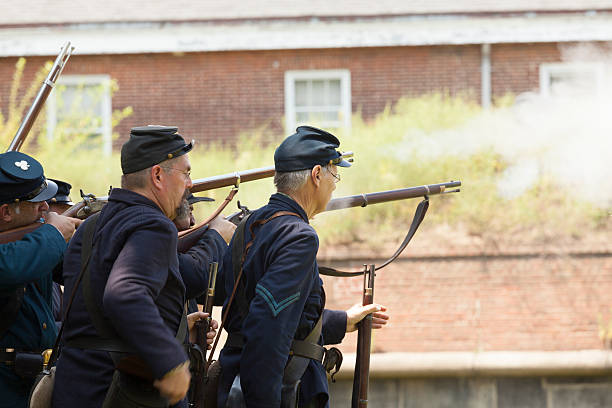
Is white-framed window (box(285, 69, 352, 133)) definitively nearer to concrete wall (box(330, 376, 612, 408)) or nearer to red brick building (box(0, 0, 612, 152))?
red brick building (box(0, 0, 612, 152))

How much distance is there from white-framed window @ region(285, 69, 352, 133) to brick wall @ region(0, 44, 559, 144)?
17cm

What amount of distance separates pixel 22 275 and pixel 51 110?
13.4 meters

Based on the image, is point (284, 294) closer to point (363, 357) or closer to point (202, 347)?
point (202, 347)

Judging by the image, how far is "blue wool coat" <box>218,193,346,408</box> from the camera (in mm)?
3330

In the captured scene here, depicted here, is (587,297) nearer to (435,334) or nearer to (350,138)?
(435,334)

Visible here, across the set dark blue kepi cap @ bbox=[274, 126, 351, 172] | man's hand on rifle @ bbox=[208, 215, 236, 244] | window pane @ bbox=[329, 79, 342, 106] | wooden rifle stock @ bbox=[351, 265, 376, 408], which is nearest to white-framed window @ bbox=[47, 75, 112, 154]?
window pane @ bbox=[329, 79, 342, 106]

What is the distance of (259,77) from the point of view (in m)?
16.9

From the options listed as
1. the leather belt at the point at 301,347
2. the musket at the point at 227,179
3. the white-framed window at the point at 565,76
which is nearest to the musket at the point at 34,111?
the musket at the point at 227,179

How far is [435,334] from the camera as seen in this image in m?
10.5

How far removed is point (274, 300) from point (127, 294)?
27.0 inches

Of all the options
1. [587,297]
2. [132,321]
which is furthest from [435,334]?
[132,321]

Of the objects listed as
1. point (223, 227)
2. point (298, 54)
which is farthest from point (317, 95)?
point (223, 227)

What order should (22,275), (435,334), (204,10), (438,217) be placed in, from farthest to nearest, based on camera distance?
1. (204,10)
2. (438,217)
3. (435,334)
4. (22,275)

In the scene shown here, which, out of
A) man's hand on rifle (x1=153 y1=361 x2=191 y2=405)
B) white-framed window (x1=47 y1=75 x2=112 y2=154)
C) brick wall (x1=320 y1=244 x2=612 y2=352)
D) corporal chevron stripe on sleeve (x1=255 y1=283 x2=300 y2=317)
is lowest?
brick wall (x1=320 y1=244 x2=612 y2=352)
